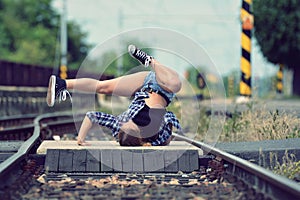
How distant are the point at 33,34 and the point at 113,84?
81.1m

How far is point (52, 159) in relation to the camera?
22.7 ft

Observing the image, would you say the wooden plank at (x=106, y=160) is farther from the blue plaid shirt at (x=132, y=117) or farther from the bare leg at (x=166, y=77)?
the bare leg at (x=166, y=77)

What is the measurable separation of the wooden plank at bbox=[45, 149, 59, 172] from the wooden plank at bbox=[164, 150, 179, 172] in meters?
1.02

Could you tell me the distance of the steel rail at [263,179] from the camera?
4.82 m

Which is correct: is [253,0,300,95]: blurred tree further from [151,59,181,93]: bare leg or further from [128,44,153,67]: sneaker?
[128,44,153,67]: sneaker

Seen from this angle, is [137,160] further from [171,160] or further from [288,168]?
[288,168]

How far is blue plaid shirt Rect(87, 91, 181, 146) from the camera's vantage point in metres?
7.21

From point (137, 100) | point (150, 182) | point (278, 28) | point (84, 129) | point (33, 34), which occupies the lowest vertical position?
point (150, 182)

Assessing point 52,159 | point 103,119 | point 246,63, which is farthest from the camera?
point 246,63

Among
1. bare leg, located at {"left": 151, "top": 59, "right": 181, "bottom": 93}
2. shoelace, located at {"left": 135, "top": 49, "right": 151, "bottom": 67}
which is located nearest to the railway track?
bare leg, located at {"left": 151, "top": 59, "right": 181, "bottom": 93}

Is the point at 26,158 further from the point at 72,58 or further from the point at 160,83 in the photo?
the point at 72,58

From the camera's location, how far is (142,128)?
7.33 m

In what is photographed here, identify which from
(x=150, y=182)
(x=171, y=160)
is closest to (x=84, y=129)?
(x=171, y=160)

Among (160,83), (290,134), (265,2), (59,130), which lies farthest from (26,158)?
(265,2)
